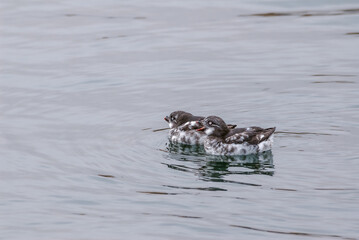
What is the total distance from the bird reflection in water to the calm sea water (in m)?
0.04

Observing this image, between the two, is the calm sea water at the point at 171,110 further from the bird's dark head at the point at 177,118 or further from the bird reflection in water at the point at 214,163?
the bird's dark head at the point at 177,118

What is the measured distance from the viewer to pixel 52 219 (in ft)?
36.6

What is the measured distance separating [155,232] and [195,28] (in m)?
12.8

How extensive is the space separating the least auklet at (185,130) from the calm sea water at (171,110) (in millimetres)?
278

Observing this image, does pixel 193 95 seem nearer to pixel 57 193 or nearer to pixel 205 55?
pixel 205 55

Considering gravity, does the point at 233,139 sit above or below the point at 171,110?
below

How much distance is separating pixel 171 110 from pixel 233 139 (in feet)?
8.46

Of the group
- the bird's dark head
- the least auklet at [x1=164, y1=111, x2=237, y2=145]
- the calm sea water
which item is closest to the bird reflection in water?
the calm sea water

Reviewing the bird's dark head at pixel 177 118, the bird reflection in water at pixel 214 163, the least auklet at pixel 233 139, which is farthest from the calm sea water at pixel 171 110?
the bird's dark head at pixel 177 118

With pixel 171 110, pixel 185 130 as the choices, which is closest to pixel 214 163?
pixel 185 130

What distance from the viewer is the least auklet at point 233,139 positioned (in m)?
14.1

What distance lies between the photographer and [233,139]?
14.4m

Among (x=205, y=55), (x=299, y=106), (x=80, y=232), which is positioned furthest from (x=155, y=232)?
(x=205, y=55)

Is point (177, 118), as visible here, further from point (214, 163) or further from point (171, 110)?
point (214, 163)
